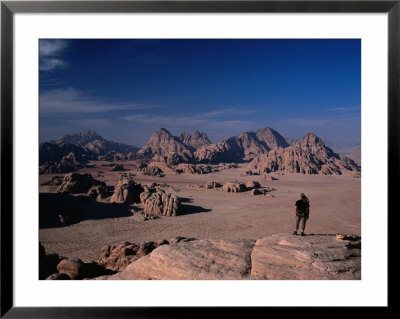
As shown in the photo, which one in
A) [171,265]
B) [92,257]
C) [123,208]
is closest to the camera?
[171,265]

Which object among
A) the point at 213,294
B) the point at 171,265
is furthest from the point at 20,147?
the point at 213,294

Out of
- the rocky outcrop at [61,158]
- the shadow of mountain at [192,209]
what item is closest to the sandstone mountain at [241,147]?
the rocky outcrop at [61,158]

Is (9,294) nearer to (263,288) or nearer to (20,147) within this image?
(20,147)

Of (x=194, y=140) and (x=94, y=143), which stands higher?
(x=194, y=140)

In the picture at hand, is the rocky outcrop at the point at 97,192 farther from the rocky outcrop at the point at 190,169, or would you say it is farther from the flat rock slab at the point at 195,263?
the rocky outcrop at the point at 190,169

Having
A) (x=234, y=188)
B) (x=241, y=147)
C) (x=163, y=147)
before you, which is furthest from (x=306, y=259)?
(x=241, y=147)

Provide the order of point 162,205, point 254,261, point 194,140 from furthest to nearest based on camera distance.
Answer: point 194,140 < point 162,205 < point 254,261

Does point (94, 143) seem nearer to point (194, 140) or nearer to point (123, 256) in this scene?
point (194, 140)
